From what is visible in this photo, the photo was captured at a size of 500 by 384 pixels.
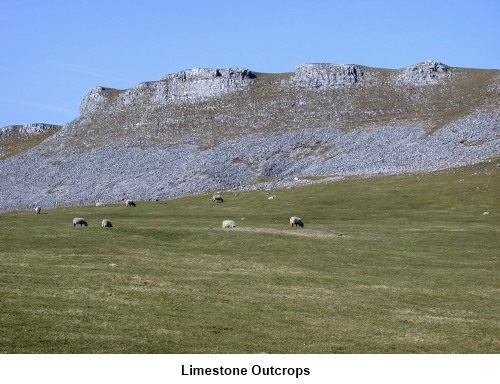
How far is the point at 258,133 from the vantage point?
157625mm

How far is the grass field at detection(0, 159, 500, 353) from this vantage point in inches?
971

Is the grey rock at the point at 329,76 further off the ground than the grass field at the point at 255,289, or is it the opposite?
the grey rock at the point at 329,76

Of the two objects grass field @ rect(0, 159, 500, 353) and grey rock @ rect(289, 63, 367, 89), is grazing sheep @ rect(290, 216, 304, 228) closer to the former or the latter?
grass field @ rect(0, 159, 500, 353)

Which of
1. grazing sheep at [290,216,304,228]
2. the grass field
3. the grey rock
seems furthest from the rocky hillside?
the grass field

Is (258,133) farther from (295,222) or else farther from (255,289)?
(255,289)

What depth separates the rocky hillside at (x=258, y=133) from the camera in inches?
5148

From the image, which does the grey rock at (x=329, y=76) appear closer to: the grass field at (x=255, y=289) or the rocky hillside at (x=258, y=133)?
the rocky hillside at (x=258, y=133)

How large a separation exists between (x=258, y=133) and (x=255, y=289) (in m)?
125

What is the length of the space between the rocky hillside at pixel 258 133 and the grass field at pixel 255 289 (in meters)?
60.5

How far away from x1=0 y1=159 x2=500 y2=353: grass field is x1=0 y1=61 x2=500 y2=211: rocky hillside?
2384 inches

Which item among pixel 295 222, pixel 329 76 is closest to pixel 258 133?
pixel 329 76

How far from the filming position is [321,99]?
6796 inches

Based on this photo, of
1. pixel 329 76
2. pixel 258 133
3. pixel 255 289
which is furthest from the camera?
pixel 329 76

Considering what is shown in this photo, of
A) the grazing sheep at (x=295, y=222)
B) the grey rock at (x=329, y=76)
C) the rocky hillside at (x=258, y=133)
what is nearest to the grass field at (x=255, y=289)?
the grazing sheep at (x=295, y=222)
